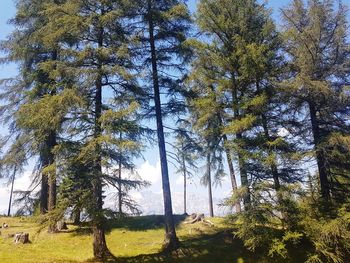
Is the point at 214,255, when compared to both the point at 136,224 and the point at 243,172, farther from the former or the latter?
the point at 136,224

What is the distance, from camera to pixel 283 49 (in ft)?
64.7

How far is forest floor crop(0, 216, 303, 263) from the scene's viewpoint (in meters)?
16.3

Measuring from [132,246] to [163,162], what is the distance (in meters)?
4.64

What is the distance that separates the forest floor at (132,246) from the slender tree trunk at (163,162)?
2.05 feet

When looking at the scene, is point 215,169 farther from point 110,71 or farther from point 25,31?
point 25,31

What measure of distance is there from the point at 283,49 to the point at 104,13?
9.63 m

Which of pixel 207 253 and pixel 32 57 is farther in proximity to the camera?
pixel 32 57

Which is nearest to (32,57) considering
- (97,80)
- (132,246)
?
(97,80)

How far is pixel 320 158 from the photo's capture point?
18.8 meters

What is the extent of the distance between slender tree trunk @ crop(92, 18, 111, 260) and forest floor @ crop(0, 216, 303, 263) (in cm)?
58

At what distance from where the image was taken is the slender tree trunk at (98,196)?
14.6 meters

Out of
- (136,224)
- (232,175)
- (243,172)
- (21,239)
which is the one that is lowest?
(21,239)

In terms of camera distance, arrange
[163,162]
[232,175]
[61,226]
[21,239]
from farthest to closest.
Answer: [61,226] → [232,175] → [21,239] → [163,162]

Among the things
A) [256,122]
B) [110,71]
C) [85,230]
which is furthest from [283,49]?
[85,230]
